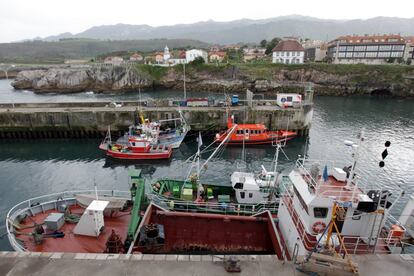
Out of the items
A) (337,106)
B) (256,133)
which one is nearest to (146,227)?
(256,133)

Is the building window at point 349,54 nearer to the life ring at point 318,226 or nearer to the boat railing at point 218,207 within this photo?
the boat railing at point 218,207

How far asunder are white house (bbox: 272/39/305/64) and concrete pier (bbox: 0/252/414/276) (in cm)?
10020

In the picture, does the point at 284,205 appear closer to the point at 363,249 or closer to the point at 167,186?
the point at 363,249

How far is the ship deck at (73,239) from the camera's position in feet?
43.7

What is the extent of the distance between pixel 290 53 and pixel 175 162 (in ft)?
271

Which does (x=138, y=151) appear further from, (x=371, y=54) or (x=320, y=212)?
(x=371, y=54)

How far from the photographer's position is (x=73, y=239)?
1395cm

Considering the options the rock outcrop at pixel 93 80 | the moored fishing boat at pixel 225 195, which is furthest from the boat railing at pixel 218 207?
the rock outcrop at pixel 93 80

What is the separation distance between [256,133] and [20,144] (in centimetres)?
3473

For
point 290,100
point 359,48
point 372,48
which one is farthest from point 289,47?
point 290,100

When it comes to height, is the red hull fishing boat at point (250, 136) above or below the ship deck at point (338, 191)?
below

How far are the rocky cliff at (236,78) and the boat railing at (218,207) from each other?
65519mm

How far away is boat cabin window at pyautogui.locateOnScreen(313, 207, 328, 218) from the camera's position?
11.4 meters

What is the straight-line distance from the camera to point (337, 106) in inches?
2494
